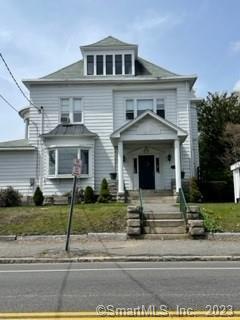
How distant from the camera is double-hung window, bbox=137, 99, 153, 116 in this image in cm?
2956

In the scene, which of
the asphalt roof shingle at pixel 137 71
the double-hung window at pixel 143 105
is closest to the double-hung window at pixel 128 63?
the asphalt roof shingle at pixel 137 71

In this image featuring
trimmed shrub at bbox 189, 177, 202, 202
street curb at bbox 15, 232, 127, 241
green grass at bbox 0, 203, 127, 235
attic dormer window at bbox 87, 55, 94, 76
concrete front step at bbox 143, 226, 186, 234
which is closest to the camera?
street curb at bbox 15, 232, 127, 241

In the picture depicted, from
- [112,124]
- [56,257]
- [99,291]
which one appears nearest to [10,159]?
[112,124]

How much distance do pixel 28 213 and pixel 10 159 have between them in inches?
409

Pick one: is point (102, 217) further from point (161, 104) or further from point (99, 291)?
point (161, 104)

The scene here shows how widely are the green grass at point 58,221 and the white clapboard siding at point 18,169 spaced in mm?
8679

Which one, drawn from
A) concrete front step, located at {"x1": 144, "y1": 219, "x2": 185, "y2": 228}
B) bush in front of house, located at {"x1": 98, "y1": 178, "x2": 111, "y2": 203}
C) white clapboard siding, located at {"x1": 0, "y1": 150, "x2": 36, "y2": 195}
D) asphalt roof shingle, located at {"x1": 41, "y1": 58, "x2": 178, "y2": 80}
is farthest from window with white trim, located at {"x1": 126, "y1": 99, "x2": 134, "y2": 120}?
concrete front step, located at {"x1": 144, "y1": 219, "x2": 185, "y2": 228}

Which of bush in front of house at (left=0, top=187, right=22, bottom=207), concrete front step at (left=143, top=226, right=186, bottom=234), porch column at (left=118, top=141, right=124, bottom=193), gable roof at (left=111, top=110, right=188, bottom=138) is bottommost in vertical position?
concrete front step at (left=143, top=226, right=186, bottom=234)

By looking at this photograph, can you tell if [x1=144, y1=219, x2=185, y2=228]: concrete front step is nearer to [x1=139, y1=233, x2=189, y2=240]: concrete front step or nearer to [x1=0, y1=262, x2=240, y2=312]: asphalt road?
[x1=139, y1=233, x2=189, y2=240]: concrete front step

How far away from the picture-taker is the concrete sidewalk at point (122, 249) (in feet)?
42.7

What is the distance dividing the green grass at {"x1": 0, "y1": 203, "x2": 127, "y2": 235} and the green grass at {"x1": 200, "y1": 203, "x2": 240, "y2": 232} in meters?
3.39

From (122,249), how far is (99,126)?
1616cm

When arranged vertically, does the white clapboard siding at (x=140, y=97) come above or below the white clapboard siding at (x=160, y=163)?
above

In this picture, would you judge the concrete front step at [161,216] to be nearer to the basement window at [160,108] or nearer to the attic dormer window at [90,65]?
the basement window at [160,108]
